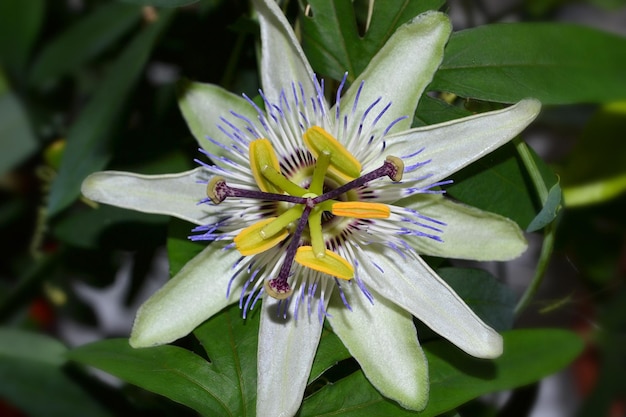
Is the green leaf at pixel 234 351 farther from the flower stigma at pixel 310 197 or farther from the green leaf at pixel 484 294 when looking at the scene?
the green leaf at pixel 484 294

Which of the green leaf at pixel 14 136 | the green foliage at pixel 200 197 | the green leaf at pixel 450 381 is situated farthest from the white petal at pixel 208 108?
the green leaf at pixel 14 136

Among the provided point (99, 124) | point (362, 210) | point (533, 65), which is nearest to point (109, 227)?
point (99, 124)

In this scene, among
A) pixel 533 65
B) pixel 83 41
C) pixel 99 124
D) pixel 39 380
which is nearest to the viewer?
pixel 533 65

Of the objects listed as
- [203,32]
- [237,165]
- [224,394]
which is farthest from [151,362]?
[203,32]

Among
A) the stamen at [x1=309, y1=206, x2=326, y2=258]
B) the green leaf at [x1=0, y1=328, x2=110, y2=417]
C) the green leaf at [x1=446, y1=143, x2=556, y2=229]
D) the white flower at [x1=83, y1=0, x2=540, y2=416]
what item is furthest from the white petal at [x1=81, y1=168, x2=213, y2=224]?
the green leaf at [x1=0, y1=328, x2=110, y2=417]

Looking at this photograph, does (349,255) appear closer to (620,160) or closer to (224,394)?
(224,394)

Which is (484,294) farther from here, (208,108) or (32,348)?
(32,348)

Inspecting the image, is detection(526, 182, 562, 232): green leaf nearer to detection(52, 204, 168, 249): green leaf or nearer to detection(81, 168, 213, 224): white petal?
detection(81, 168, 213, 224): white petal

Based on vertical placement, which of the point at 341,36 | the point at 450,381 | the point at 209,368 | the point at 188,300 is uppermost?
the point at 341,36
